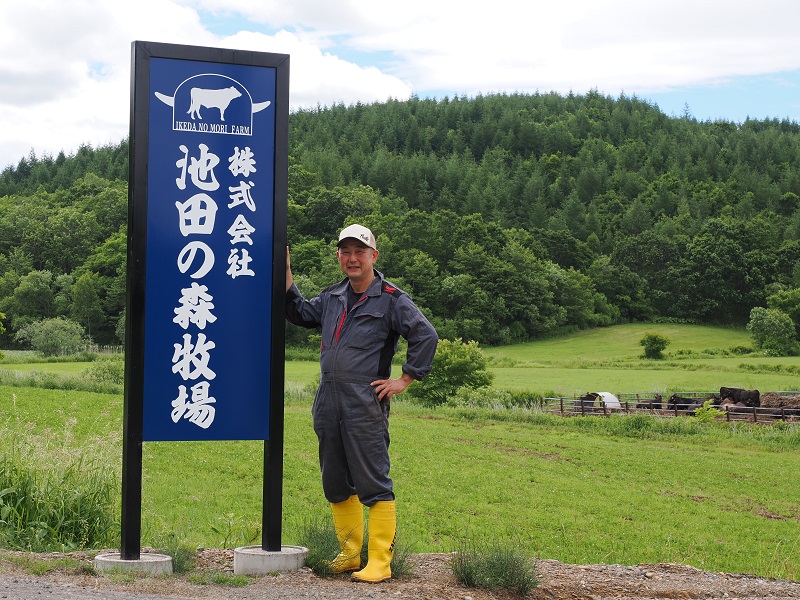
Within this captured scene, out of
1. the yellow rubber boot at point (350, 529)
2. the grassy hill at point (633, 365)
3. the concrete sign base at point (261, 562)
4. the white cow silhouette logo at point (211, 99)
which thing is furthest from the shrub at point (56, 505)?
the grassy hill at point (633, 365)

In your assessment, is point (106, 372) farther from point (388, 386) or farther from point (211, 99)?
point (388, 386)

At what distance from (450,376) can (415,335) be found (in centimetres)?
3138

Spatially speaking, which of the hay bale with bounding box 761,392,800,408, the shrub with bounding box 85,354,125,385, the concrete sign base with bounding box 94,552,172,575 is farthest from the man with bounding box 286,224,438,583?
the shrub with bounding box 85,354,125,385

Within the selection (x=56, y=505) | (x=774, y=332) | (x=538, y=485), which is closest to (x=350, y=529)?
(x=56, y=505)

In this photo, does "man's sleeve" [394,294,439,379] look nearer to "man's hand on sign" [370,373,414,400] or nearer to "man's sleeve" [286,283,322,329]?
"man's hand on sign" [370,373,414,400]

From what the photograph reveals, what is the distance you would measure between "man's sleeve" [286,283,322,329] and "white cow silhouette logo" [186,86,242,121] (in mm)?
1232

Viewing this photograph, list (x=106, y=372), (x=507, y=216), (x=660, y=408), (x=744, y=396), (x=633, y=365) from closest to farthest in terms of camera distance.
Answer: (x=744, y=396) < (x=660, y=408) < (x=106, y=372) < (x=633, y=365) < (x=507, y=216)

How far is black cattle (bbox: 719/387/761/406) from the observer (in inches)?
1261

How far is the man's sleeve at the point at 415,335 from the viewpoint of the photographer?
5.70 m

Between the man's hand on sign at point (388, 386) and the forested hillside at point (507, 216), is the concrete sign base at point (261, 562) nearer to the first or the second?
the man's hand on sign at point (388, 386)

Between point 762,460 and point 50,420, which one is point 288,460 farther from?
point 762,460

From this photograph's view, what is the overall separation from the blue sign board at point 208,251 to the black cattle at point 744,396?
29196 millimetres

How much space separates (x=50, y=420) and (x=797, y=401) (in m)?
23.7

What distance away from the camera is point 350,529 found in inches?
231
